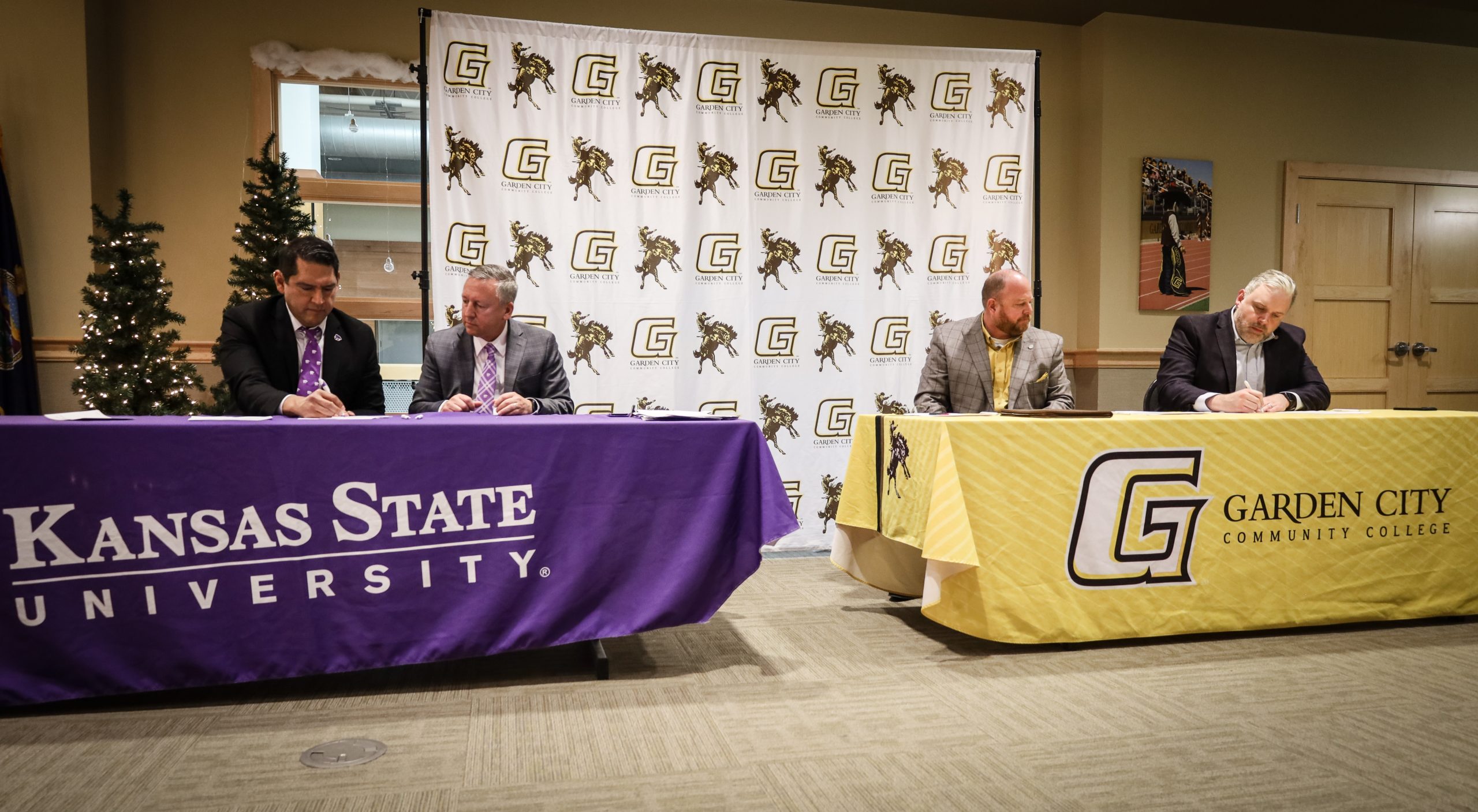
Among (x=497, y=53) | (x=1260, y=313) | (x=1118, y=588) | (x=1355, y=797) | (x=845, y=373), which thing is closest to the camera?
(x=1355, y=797)

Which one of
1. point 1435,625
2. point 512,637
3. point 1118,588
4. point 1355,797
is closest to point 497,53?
point 512,637

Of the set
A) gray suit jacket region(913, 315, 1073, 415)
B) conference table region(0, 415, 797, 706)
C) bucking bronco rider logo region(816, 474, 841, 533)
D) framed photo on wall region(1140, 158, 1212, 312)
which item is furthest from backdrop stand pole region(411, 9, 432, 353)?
framed photo on wall region(1140, 158, 1212, 312)

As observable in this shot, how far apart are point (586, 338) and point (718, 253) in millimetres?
778

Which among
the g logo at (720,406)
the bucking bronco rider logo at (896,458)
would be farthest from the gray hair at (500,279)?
the bucking bronco rider logo at (896,458)

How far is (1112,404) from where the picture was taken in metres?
5.19

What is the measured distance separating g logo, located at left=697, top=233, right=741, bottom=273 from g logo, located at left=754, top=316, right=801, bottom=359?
1.00 feet

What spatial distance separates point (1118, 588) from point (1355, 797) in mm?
962

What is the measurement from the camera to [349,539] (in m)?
2.20

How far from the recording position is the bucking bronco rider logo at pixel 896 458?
2.74 m

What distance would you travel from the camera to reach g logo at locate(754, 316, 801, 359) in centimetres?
429

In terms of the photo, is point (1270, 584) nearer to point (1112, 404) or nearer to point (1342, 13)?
point (1112, 404)

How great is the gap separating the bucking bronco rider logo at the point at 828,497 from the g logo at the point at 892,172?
1.52 metres

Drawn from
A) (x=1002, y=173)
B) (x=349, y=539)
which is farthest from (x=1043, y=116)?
(x=349, y=539)

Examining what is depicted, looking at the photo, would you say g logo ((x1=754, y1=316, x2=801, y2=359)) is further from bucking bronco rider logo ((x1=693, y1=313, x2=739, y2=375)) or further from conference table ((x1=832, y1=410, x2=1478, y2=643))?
conference table ((x1=832, y1=410, x2=1478, y2=643))
